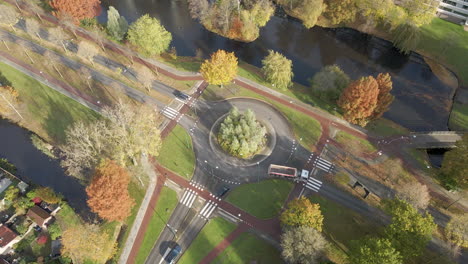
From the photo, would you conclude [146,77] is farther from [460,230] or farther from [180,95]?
[460,230]

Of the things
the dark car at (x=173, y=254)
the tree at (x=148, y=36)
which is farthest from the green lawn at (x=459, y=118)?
the tree at (x=148, y=36)

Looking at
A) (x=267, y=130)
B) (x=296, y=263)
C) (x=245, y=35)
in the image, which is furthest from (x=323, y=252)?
(x=245, y=35)

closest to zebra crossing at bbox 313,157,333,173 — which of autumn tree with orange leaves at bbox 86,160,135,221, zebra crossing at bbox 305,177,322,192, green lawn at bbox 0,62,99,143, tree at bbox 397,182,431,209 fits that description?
zebra crossing at bbox 305,177,322,192

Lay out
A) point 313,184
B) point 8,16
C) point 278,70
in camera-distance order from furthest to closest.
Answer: point 8,16
point 278,70
point 313,184

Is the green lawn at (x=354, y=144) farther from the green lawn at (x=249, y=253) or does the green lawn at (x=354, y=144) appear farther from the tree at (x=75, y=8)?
the tree at (x=75, y=8)

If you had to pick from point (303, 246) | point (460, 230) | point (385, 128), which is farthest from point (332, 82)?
point (303, 246)

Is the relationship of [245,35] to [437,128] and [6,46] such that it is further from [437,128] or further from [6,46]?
[6,46]
